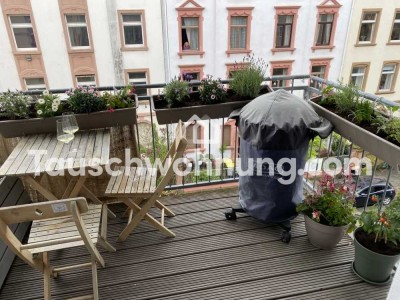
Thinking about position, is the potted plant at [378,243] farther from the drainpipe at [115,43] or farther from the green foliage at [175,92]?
the drainpipe at [115,43]

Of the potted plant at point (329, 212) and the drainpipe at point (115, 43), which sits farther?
the drainpipe at point (115, 43)

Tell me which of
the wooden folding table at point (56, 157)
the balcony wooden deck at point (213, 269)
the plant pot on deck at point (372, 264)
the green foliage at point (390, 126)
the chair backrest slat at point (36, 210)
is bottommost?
the balcony wooden deck at point (213, 269)

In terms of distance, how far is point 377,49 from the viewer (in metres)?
11.6

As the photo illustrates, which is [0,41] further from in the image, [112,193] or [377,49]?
[377,49]

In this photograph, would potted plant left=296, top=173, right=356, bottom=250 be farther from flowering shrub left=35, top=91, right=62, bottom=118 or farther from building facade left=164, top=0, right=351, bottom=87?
building facade left=164, top=0, right=351, bottom=87

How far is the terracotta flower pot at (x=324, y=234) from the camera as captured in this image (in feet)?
6.63

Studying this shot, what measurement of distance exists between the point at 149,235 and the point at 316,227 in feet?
4.18

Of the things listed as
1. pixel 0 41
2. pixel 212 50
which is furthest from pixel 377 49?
pixel 0 41

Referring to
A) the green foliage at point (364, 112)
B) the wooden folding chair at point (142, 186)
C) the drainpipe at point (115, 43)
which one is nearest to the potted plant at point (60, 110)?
the wooden folding chair at point (142, 186)

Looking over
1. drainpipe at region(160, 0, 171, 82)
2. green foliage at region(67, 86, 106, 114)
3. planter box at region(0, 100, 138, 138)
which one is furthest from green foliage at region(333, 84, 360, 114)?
drainpipe at region(160, 0, 171, 82)

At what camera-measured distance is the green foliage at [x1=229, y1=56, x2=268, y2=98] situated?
8.20 ft

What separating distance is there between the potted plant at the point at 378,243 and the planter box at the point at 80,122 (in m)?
1.80

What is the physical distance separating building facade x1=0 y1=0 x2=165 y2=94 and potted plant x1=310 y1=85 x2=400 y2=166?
868 centimetres

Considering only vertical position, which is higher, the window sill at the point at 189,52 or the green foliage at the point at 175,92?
the window sill at the point at 189,52
